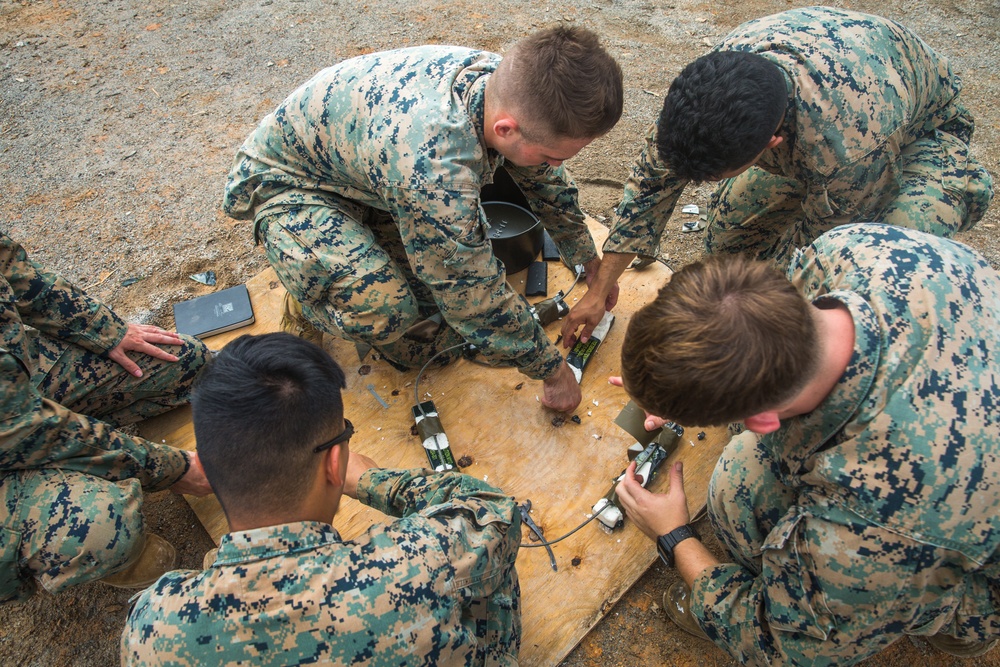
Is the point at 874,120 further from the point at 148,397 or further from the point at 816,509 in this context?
the point at 148,397

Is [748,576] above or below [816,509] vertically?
below

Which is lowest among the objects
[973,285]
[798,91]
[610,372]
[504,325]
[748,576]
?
[610,372]

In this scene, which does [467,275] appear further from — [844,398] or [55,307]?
[55,307]

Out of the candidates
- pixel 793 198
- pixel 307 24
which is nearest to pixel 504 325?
pixel 793 198

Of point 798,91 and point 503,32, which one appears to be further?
point 503,32

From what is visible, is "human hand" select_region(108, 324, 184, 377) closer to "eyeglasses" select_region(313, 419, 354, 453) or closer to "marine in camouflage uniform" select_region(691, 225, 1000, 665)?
"eyeglasses" select_region(313, 419, 354, 453)

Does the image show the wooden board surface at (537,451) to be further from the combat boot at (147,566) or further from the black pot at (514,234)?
the black pot at (514,234)

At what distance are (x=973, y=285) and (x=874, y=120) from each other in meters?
1.27

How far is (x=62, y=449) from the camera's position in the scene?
246 cm

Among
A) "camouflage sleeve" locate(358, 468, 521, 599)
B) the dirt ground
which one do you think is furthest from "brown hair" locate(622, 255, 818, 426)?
the dirt ground

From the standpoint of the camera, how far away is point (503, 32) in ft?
20.5

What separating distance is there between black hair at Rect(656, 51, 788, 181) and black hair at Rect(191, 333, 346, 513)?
1.71m

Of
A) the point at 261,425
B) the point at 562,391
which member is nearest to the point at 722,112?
the point at 562,391

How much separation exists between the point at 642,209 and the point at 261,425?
7.44 ft
